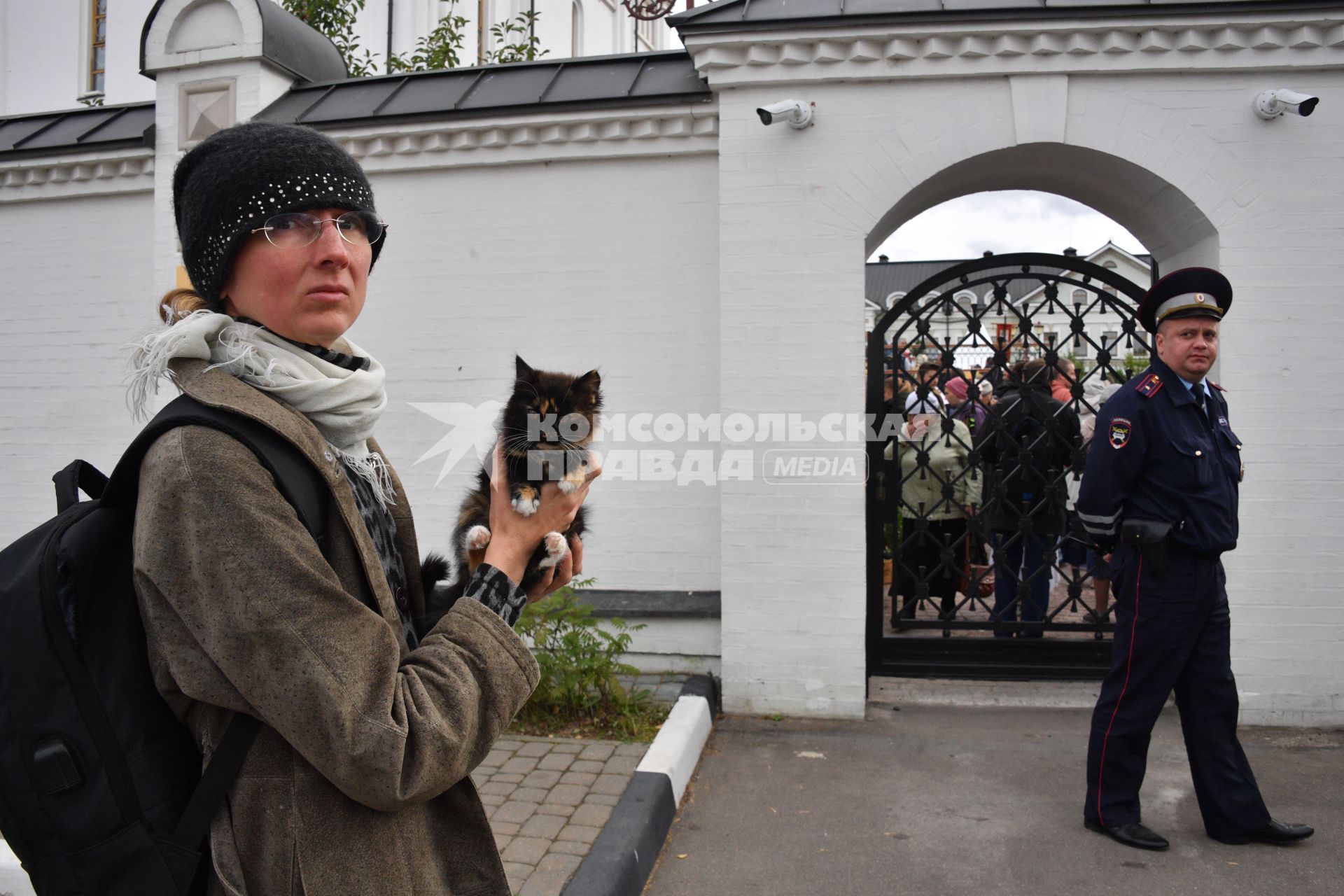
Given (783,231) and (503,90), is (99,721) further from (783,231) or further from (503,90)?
(503,90)

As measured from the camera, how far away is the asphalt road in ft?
12.0

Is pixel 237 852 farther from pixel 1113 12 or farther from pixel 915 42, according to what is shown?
pixel 1113 12

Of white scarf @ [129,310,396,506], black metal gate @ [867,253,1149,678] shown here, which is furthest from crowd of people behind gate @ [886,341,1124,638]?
white scarf @ [129,310,396,506]

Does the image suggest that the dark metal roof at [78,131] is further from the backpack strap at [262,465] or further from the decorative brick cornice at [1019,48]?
the backpack strap at [262,465]

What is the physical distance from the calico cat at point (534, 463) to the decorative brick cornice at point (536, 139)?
400 cm

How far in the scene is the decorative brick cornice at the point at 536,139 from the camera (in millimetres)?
5891

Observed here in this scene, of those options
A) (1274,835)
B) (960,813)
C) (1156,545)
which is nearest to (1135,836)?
(1274,835)

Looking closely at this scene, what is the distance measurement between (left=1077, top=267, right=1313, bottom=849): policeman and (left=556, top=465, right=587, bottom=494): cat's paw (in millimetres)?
2997

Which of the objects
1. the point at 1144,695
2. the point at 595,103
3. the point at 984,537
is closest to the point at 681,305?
the point at 595,103

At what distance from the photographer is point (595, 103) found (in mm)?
5906

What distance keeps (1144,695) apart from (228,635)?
385 centimetres

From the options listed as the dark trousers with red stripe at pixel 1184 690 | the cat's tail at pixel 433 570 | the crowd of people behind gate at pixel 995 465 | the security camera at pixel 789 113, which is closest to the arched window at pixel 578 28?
the security camera at pixel 789 113

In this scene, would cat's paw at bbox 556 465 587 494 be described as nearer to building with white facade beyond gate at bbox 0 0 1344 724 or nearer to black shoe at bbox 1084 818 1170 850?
black shoe at bbox 1084 818 1170 850

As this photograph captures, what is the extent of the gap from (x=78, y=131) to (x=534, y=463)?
7.69 metres
